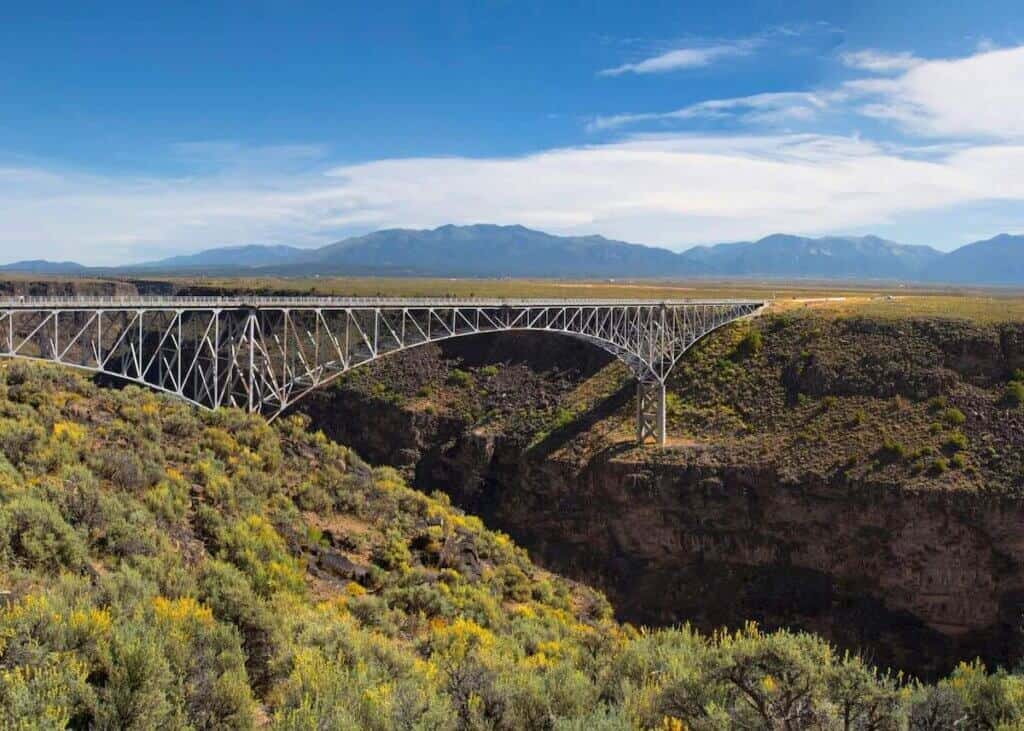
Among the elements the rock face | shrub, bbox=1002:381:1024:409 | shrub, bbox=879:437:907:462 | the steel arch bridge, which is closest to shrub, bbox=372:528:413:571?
the steel arch bridge

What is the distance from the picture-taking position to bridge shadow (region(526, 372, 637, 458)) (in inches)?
1981

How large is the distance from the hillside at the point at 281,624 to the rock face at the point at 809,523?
20.3 metres

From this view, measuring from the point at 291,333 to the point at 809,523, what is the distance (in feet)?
103

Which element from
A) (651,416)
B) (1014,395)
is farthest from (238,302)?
(1014,395)

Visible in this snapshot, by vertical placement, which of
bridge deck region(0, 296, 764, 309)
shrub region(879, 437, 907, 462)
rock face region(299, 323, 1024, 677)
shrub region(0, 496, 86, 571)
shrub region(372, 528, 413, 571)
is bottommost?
rock face region(299, 323, 1024, 677)

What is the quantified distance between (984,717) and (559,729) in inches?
252

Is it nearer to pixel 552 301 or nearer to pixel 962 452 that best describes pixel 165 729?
pixel 552 301

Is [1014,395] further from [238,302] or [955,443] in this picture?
[238,302]

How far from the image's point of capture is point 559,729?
30.5ft

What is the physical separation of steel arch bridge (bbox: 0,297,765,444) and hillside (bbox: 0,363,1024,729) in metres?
2.20

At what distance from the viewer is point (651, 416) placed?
48906 millimetres

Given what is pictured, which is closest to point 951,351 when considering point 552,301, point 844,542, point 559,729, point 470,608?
point 844,542

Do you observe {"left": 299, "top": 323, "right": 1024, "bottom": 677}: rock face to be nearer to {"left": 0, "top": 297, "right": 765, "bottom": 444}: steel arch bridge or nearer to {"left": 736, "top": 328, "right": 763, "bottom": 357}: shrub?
{"left": 736, "top": 328, "right": 763, "bottom": 357}: shrub

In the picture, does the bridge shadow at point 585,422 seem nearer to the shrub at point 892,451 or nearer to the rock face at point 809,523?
the rock face at point 809,523
